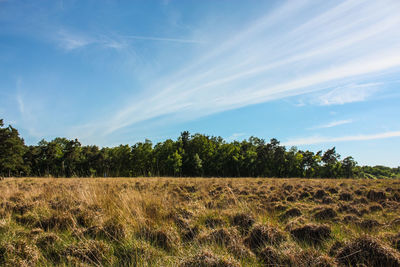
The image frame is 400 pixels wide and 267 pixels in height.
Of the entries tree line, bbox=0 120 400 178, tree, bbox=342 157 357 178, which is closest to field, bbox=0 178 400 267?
tree line, bbox=0 120 400 178

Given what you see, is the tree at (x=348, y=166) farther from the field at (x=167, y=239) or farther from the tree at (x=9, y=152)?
the tree at (x=9, y=152)

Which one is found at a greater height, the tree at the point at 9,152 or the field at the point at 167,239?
the tree at the point at 9,152

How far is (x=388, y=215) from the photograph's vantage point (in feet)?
23.8

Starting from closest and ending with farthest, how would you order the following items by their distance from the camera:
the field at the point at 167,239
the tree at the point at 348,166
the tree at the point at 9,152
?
the field at the point at 167,239, the tree at the point at 9,152, the tree at the point at 348,166

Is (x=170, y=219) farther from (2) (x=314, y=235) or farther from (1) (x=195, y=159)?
(1) (x=195, y=159)

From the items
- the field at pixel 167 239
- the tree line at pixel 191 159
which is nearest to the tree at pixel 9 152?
the tree line at pixel 191 159

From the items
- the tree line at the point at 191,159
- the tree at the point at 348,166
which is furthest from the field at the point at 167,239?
the tree at the point at 348,166

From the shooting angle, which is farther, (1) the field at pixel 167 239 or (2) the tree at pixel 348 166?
(2) the tree at pixel 348 166

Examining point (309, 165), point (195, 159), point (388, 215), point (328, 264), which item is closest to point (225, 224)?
point (328, 264)

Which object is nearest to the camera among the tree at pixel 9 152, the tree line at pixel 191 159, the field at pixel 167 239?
the field at pixel 167 239

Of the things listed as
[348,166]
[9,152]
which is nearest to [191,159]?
[9,152]

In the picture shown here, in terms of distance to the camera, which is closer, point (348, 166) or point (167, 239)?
point (167, 239)

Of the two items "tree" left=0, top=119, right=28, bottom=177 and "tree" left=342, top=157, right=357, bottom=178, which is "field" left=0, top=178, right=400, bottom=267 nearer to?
"tree" left=0, top=119, right=28, bottom=177

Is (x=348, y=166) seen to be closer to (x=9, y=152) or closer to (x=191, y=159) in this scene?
(x=191, y=159)
